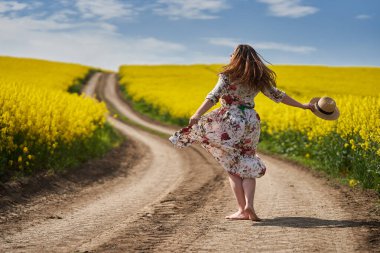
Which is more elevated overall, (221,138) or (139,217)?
(221,138)

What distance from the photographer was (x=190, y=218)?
6.34 m

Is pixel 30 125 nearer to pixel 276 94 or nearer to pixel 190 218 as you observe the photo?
pixel 190 218

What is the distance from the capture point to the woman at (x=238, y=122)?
19.4 feet

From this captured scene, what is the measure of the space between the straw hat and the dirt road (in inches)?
51.7

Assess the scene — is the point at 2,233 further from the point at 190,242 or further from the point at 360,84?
the point at 360,84

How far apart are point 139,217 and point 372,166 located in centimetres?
479

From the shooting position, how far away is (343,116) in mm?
12008

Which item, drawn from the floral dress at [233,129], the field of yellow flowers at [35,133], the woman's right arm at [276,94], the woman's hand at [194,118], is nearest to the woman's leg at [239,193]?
the floral dress at [233,129]

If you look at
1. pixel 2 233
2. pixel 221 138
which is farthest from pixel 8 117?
pixel 221 138

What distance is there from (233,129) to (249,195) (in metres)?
0.86

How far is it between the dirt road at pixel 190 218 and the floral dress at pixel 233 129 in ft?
2.47

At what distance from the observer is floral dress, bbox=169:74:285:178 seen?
6012mm

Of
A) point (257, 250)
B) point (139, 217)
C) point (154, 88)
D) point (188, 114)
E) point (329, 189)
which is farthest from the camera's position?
point (154, 88)

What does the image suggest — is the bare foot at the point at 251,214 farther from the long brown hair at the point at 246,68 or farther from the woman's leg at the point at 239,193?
the long brown hair at the point at 246,68
